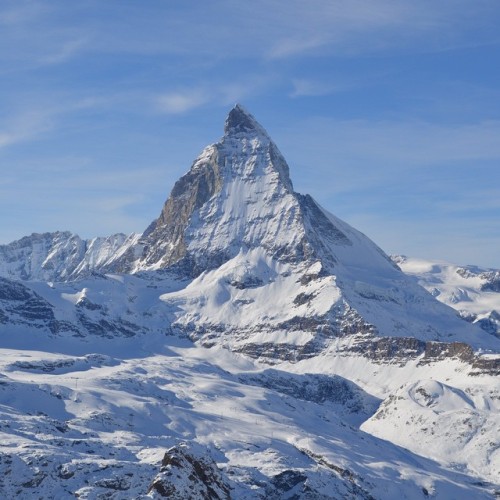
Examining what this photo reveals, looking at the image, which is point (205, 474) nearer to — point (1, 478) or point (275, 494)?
point (1, 478)

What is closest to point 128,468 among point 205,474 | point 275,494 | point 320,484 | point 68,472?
point 68,472

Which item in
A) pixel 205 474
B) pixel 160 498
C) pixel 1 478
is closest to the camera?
pixel 160 498

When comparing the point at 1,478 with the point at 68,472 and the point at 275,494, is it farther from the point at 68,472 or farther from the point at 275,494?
the point at 275,494

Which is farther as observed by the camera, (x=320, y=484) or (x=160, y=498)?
(x=320, y=484)

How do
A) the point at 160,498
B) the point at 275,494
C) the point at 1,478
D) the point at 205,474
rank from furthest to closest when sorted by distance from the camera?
the point at 275,494 → the point at 1,478 → the point at 205,474 → the point at 160,498

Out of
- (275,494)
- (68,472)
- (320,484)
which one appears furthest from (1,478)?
(320,484)

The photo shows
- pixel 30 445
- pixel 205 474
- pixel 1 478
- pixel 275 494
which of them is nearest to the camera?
pixel 205 474

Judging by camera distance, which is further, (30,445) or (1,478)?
(30,445)

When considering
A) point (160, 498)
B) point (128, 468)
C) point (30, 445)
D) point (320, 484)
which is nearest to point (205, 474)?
point (160, 498)

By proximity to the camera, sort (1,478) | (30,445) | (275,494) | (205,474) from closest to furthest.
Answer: (205,474) < (1,478) < (30,445) < (275,494)
